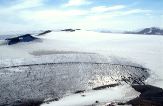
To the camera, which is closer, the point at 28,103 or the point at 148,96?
the point at 28,103

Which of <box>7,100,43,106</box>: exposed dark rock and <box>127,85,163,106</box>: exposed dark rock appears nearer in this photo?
<box>127,85,163,106</box>: exposed dark rock

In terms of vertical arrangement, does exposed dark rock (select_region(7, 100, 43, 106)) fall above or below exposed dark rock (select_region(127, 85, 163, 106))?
above

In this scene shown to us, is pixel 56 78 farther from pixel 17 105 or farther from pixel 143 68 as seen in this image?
pixel 143 68

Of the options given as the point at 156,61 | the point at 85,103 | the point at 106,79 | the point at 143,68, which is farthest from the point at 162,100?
the point at 156,61

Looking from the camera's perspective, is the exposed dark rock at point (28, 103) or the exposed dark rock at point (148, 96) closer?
the exposed dark rock at point (148, 96)

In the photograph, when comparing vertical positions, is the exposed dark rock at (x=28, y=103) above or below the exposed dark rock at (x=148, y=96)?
above

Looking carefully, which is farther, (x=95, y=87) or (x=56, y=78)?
(x=56, y=78)

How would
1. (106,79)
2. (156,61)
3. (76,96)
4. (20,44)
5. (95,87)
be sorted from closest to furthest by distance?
1. (76,96)
2. (95,87)
3. (106,79)
4. (156,61)
5. (20,44)

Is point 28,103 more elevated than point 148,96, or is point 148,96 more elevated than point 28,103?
point 28,103

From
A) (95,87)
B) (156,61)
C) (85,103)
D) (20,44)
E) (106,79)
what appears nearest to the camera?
(85,103)

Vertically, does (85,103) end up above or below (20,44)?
below

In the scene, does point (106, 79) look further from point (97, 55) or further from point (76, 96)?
point (97, 55)
